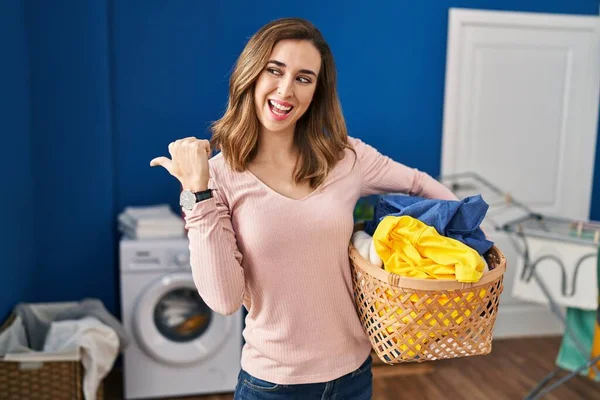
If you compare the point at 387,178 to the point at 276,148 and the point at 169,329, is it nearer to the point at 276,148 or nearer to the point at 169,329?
the point at 276,148

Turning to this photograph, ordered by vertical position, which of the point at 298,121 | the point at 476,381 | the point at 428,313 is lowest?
the point at 476,381

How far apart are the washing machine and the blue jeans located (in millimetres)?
1726

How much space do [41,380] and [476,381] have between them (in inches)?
86.5

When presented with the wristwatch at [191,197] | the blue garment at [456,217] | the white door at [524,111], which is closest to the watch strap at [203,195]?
the wristwatch at [191,197]

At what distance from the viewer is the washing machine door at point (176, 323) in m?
3.12

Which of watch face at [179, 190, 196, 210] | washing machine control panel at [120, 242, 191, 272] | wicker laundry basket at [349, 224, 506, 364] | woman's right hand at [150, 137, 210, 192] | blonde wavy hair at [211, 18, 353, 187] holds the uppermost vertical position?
blonde wavy hair at [211, 18, 353, 187]

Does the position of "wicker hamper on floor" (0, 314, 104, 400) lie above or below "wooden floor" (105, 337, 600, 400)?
above

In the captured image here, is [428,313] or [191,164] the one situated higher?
[191,164]

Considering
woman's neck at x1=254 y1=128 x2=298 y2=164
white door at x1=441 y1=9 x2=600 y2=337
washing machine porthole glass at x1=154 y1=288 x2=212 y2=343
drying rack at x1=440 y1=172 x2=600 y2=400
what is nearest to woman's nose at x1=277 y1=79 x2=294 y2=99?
woman's neck at x1=254 y1=128 x2=298 y2=164

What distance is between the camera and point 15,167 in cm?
302

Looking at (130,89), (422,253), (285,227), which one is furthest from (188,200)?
(130,89)

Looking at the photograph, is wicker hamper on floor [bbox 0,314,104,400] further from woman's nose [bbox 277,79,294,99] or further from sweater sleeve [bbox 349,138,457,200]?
woman's nose [bbox 277,79,294,99]

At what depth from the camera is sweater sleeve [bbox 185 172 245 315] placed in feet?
4.17

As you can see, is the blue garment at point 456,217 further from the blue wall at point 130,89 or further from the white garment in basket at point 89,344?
the blue wall at point 130,89
